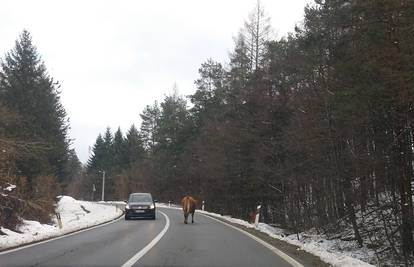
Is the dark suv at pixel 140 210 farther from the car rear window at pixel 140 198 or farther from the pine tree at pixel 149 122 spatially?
the pine tree at pixel 149 122

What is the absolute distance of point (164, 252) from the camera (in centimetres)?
1402

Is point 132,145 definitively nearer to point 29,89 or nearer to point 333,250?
point 29,89

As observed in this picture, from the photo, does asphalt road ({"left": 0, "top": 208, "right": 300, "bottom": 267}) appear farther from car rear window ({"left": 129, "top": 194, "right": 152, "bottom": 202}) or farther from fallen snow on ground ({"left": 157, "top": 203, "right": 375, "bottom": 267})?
car rear window ({"left": 129, "top": 194, "right": 152, "bottom": 202})

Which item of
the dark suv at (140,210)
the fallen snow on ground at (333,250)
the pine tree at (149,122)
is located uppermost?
the pine tree at (149,122)

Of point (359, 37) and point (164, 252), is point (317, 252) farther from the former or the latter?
point (359, 37)

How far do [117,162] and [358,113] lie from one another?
126 m

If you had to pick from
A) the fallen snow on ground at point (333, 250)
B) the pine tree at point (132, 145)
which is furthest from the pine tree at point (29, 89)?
the pine tree at point (132, 145)

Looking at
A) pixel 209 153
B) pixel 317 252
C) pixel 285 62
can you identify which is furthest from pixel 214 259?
pixel 209 153

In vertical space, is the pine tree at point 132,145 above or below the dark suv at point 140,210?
above

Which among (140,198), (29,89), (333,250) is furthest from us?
(29,89)

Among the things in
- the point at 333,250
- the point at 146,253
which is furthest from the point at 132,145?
the point at 146,253

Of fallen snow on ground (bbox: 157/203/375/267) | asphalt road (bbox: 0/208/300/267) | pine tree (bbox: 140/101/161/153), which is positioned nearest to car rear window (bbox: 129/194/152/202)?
fallen snow on ground (bbox: 157/203/375/267)

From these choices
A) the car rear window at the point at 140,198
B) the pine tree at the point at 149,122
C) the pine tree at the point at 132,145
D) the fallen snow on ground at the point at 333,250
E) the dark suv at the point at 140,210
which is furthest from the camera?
the pine tree at the point at 132,145

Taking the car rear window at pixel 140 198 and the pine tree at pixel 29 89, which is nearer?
the car rear window at pixel 140 198
